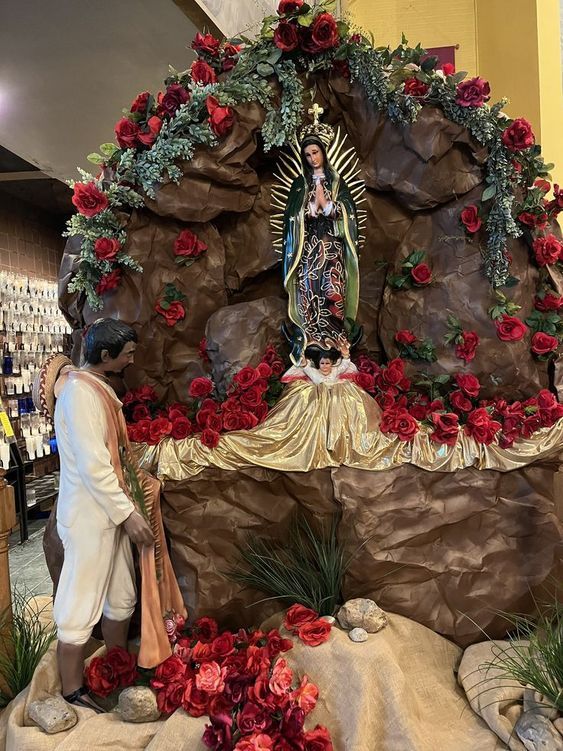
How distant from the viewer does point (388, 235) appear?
12.2 ft

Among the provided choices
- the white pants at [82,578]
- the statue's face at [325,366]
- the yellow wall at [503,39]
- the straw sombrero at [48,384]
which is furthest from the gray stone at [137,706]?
the yellow wall at [503,39]

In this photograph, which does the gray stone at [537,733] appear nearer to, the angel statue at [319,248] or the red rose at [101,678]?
the red rose at [101,678]

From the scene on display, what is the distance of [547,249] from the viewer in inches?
128

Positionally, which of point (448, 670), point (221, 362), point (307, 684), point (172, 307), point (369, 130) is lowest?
point (448, 670)

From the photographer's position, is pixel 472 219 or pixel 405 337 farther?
pixel 405 337

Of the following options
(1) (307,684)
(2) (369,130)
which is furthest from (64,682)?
(2) (369,130)

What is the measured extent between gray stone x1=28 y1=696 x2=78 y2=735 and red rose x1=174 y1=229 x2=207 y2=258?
7.75 ft

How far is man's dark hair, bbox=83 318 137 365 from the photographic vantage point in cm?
260

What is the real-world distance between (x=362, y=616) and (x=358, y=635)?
4.2 inches

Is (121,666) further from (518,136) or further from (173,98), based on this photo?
(518,136)

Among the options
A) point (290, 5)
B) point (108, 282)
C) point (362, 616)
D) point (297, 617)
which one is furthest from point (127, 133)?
point (362, 616)

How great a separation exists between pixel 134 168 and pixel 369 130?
1403 mm

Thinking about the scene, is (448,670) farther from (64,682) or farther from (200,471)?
(64,682)

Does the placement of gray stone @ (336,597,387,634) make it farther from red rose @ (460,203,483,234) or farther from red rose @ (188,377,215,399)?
red rose @ (460,203,483,234)
